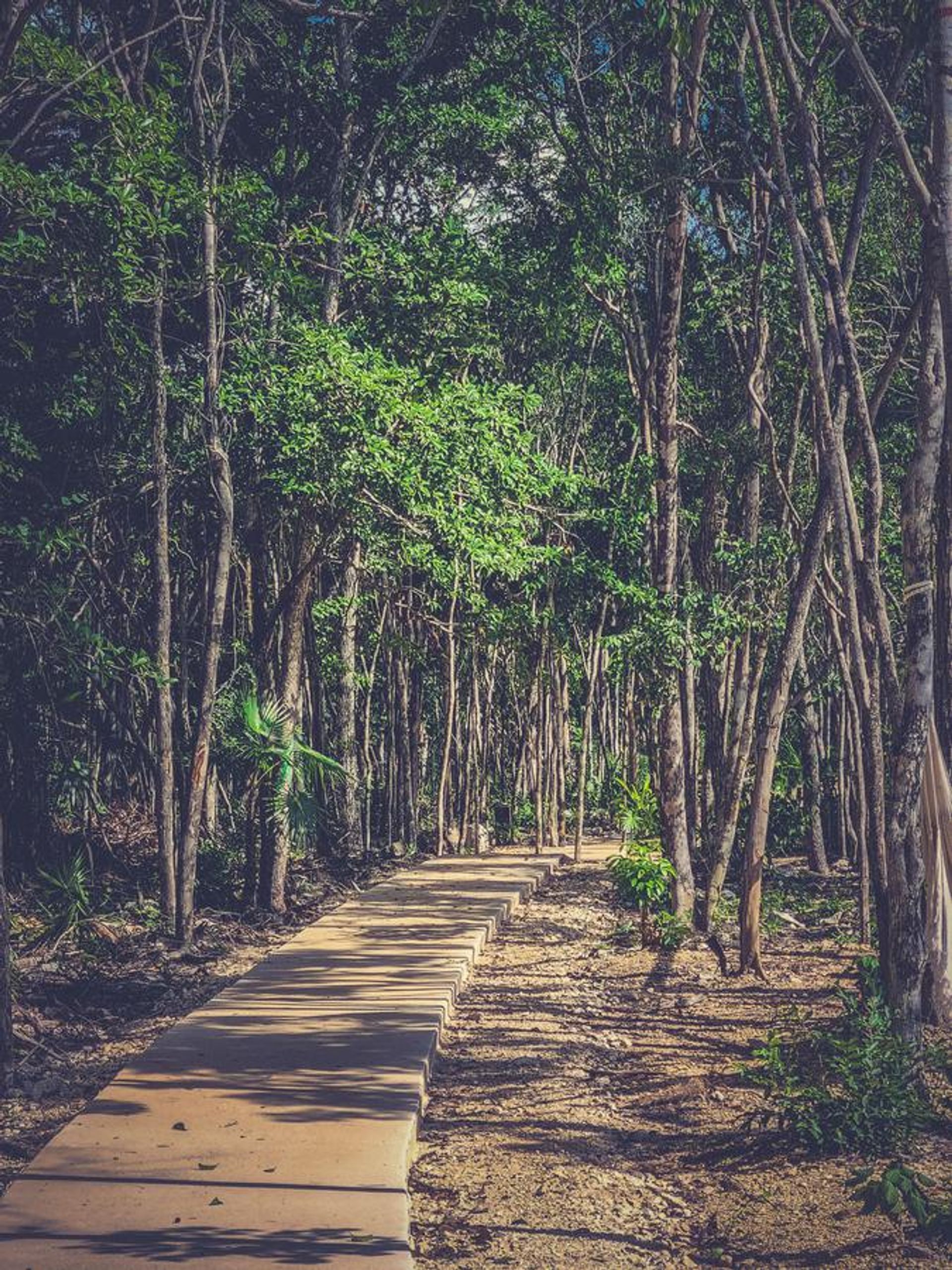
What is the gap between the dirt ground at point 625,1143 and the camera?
5023 millimetres

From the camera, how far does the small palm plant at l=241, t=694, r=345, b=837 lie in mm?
12984

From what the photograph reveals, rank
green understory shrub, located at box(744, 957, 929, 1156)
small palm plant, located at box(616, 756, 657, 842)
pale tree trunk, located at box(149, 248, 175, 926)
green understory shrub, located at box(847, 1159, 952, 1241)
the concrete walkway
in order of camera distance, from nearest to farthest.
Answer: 1. the concrete walkway
2. green understory shrub, located at box(847, 1159, 952, 1241)
3. green understory shrub, located at box(744, 957, 929, 1156)
4. pale tree trunk, located at box(149, 248, 175, 926)
5. small palm plant, located at box(616, 756, 657, 842)

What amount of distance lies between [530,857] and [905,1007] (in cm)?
1297

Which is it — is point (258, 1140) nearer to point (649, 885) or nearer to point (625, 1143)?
point (625, 1143)

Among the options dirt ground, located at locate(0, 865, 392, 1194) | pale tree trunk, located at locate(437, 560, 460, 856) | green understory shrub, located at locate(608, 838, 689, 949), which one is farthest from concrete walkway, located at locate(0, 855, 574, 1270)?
pale tree trunk, located at locate(437, 560, 460, 856)

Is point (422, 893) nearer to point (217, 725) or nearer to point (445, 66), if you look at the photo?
point (217, 725)

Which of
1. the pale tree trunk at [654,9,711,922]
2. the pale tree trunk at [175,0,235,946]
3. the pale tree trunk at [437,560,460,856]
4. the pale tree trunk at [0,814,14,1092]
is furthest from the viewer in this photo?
the pale tree trunk at [437,560,460,856]

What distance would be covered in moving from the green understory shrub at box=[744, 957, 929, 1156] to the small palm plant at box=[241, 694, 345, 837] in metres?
6.84

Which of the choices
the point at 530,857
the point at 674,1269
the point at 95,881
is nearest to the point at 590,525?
the point at 530,857

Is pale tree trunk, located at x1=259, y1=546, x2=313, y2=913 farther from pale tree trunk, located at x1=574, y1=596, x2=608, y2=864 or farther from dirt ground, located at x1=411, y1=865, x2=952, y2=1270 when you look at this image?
pale tree trunk, located at x1=574, y1=596, x2=608, y2=864

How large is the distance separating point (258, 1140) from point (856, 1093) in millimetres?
2625

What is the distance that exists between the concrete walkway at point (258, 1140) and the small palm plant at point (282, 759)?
294 cm

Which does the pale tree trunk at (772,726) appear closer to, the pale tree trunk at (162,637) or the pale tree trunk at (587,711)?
the pale tree trunk at (162,637)

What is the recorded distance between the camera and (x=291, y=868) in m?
17.2
